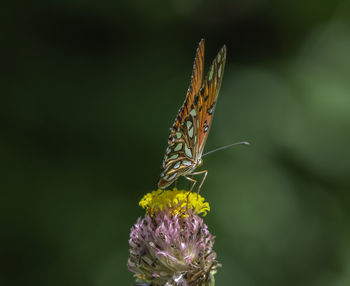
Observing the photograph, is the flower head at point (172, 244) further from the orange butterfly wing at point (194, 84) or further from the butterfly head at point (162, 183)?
the orange butterfly wing at point (194, 84)

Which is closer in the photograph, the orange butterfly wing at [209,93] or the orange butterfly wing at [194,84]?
the orange butterfly wing at [209,93]

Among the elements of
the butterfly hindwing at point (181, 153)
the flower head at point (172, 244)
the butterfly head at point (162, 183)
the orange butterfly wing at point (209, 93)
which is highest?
the orange butterfly wing at point (209, 93)

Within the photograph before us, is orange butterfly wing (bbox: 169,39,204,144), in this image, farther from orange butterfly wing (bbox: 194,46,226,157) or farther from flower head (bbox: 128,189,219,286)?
flower head (bbox: 128,189,219,286)

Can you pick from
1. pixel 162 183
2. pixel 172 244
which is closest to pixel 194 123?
pixel 162 183

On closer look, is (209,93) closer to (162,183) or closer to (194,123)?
(194,123)

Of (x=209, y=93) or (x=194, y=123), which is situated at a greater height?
(x=209, y=93)

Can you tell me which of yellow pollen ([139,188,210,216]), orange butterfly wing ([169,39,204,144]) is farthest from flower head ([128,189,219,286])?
orange butterfly wing ([169,39,204,144])

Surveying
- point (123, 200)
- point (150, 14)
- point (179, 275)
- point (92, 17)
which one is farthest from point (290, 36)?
point (179, 275)

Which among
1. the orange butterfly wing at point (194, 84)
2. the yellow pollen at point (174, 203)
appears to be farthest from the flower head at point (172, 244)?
the orange butterfly wing at point (194, 84)
